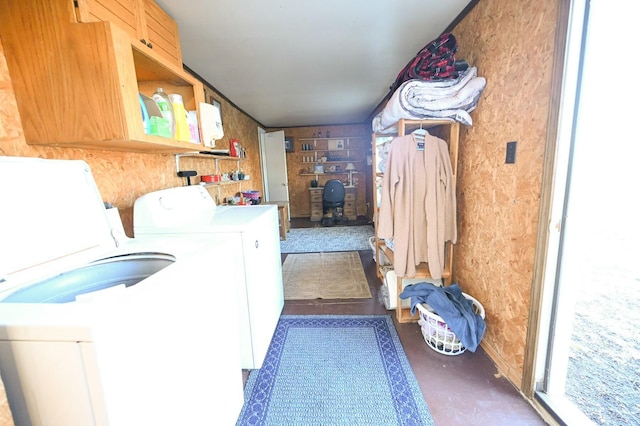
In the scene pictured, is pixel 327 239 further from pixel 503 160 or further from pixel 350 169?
pixel 503 160

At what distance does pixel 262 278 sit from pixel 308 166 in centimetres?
496

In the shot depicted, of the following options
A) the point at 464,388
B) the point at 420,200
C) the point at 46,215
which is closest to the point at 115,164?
the point at 46,215

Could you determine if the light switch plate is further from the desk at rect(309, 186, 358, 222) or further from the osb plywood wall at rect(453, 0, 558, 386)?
the desk at rect(309, 186, 358, 222)

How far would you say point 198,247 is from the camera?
1020 mm

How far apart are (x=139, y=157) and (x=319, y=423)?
1.83 metres

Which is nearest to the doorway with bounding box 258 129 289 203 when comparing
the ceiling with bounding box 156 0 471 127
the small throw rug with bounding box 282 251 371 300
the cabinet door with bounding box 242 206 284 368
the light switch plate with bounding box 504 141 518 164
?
the ceiling with bounding box 156 0 471 127

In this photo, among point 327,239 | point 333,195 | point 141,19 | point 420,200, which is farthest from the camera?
point 333,195

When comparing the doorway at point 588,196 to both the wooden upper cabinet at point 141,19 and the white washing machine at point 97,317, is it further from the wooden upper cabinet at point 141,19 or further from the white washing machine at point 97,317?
the wooden upper cabinet at point 141,19

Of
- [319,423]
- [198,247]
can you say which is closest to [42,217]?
[198,247]

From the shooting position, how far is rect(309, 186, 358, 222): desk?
602cm

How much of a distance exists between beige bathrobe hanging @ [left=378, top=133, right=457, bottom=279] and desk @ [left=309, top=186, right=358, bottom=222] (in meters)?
4.22

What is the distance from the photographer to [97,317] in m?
0.52

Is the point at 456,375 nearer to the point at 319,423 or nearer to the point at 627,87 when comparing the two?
the point at 319,423

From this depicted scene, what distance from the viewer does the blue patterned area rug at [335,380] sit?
4.00 feet
